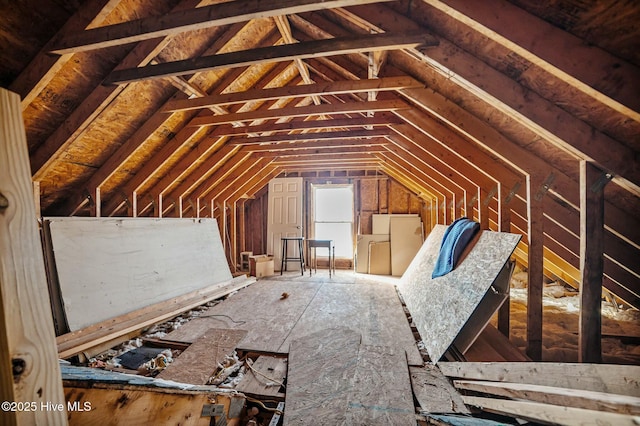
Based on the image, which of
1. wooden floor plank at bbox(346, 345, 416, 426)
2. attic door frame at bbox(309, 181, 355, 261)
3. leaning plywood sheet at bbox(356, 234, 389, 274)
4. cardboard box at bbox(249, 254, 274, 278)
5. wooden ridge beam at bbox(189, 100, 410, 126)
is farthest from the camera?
attic door frame at bbox(309, 181, 355, 261)

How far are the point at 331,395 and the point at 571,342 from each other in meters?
2.90

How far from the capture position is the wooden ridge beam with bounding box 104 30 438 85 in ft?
7.27

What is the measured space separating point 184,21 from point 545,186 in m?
3.19

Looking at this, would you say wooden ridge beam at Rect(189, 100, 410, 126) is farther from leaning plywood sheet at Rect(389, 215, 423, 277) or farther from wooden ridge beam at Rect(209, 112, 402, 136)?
leaning plywood sheet at Rect(389, 215, 423, 277)

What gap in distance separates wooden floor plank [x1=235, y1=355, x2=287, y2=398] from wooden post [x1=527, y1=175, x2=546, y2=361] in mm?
2129

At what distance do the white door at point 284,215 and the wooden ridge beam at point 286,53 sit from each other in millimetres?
5257

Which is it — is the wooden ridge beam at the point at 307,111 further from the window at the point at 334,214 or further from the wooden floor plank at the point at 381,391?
the window at the point at 334,214

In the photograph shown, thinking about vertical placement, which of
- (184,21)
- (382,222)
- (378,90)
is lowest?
(382,222)

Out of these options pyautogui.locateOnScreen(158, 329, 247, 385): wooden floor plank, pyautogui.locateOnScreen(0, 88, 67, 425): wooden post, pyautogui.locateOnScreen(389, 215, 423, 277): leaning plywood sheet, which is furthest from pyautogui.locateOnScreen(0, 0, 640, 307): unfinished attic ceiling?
pyautogui.locateOnScreen(158, 329, 247, 385): wooden floor plank

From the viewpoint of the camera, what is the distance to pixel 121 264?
10.1 feet

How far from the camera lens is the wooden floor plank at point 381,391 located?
65.0 inches

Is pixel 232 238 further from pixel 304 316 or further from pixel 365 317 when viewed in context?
pixel 365 317

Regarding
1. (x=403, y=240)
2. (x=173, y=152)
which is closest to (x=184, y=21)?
(x=173, y=152)

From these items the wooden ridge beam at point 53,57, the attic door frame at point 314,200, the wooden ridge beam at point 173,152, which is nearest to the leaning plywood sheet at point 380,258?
the attic door frame at point 314,200
